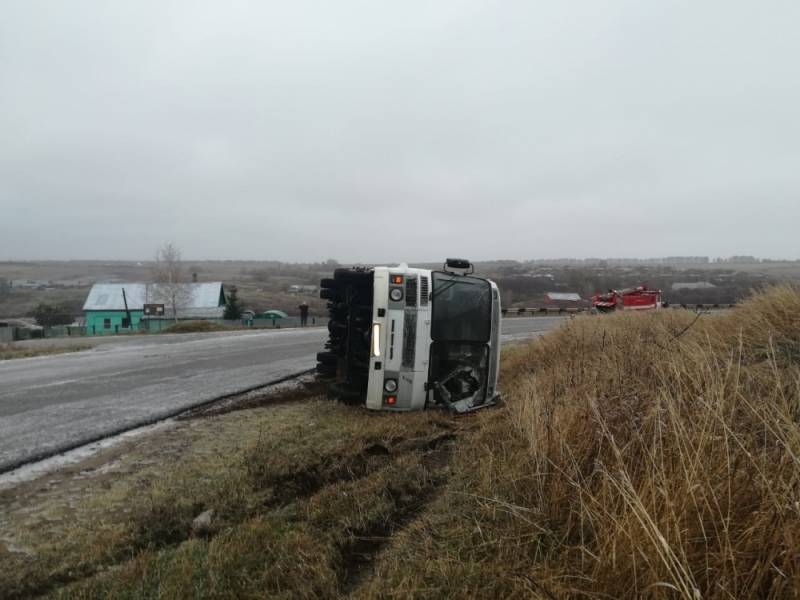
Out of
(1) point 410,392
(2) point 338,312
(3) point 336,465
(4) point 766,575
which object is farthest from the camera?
(2) point 338,312

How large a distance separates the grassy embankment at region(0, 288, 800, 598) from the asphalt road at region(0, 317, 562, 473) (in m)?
2.10

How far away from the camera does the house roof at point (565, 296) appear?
46.6 m

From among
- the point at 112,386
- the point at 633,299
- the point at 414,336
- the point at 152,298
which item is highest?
Answer: the point at 414,336

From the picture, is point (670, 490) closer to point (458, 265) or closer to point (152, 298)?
point (458, 265)

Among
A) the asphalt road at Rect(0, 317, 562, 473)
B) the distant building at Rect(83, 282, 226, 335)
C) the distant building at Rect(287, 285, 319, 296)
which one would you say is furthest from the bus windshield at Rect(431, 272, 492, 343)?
the distant building at Rect(287, 285, 319, 296)

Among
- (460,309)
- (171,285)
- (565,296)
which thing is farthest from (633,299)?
(171,285)

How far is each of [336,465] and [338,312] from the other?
334 cm

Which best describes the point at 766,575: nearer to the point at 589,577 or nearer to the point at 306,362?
the point at 589,577

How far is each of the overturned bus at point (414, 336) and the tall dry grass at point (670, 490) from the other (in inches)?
99.7

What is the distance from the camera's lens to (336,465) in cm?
496

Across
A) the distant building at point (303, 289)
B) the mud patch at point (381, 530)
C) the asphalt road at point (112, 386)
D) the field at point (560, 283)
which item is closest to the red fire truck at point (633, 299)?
the field at point (560, 283)

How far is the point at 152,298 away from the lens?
2579 inches

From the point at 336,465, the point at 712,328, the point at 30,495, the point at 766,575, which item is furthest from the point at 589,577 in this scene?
the point at 712,328

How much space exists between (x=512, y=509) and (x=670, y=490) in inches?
34.9
